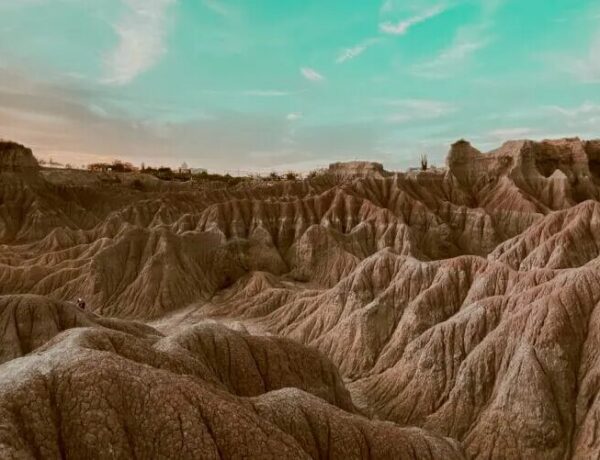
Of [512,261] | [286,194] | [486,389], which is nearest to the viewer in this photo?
[486,389]

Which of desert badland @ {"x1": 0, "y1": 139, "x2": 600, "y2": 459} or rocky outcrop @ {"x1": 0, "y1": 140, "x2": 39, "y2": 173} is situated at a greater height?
rocky outcrop @ {"x1": 0, "y1": 140, "x2": 39, "y2": 173}

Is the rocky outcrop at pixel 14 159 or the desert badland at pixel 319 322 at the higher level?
the rocky outcrop at pixel 14 159

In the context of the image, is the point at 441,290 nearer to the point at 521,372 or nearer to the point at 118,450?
the point at 521,372

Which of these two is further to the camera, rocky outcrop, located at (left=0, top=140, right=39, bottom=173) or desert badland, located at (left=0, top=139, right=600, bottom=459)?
rocky outcrop, located at (left=0, top=140, right=39, bottom=173)

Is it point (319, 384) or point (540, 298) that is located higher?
point (540, 298)

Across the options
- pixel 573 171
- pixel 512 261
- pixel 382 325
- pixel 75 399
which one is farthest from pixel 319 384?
pixel 573 171

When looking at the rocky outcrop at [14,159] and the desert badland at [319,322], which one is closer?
the desert badland at [319,322]

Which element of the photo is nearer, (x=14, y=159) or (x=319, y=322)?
(x=319, y=322)

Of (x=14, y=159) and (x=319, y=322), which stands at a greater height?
(x=14, y=159)
